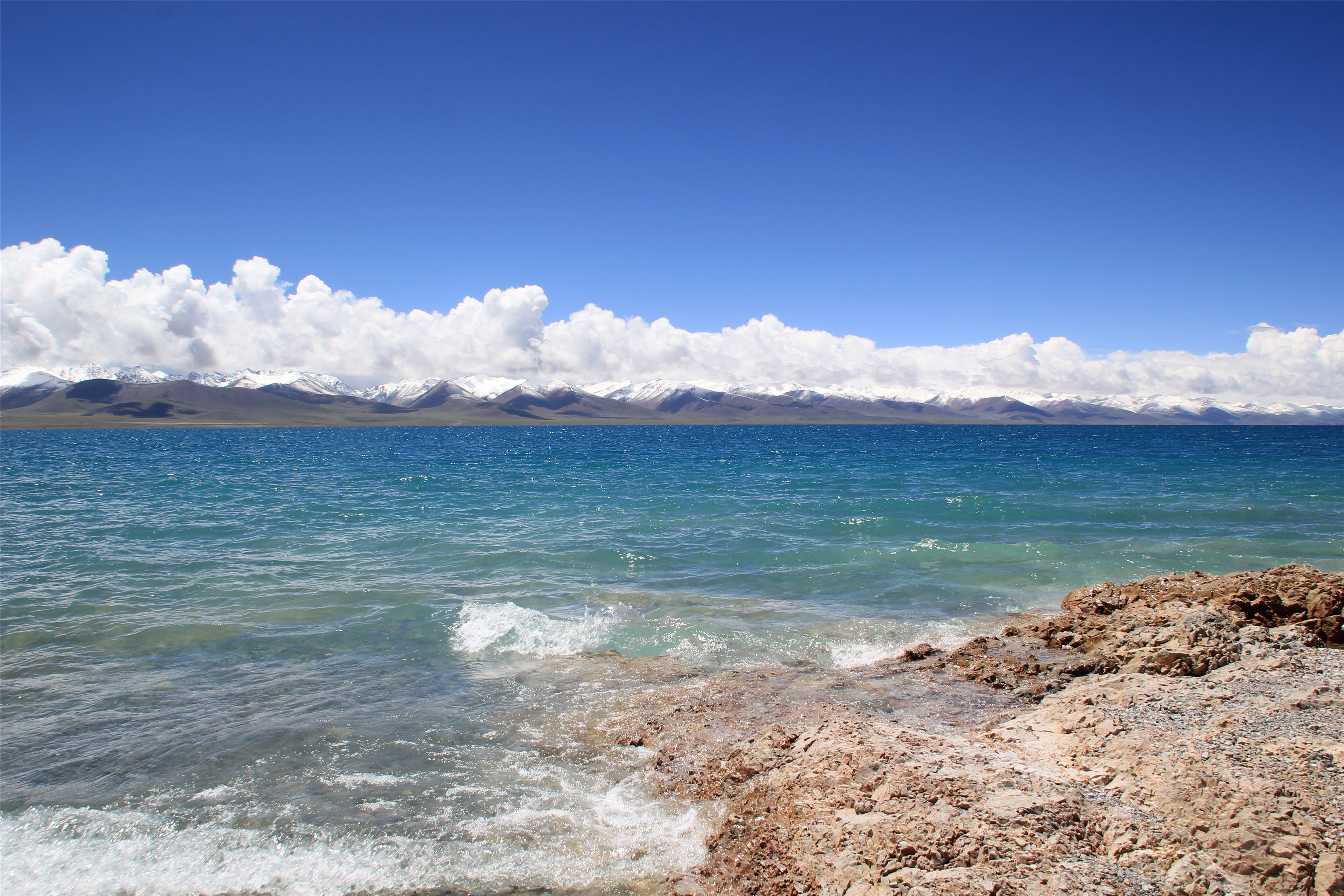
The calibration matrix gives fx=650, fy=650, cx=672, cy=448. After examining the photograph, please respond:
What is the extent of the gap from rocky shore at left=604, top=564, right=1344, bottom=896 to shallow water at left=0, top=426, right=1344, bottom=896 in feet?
2.97

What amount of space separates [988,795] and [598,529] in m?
17.3

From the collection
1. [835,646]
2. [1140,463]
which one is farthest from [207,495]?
[1140,463]

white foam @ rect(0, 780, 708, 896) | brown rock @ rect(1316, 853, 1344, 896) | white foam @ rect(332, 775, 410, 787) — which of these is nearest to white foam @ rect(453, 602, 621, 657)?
white foam @ rect(332, 775, 410, 787)

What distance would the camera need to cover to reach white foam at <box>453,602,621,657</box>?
10.4m

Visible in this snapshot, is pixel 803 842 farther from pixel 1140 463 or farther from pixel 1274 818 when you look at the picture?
pixel 1140 463

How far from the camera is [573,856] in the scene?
515 cm

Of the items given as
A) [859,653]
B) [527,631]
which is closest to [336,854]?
[527,631]

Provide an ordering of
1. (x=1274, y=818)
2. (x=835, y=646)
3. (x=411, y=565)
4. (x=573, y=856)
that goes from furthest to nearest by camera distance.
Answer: (x=411, y=565)
(x=835, y=646)
(x=573, y=856)
(x=1274, y=818)

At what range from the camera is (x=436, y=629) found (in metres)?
11.5

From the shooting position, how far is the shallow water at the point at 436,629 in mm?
5457

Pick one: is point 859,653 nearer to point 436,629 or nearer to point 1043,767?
point 1043,767

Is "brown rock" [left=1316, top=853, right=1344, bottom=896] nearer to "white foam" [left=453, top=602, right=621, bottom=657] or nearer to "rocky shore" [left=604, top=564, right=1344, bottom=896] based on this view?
"rocky shore" [left=604, top=564, right=1344, bottom=896]

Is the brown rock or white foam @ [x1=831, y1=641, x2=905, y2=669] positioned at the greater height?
the brown rock

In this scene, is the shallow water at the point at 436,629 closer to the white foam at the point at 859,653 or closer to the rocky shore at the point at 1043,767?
the white foam at the point at 859,653
